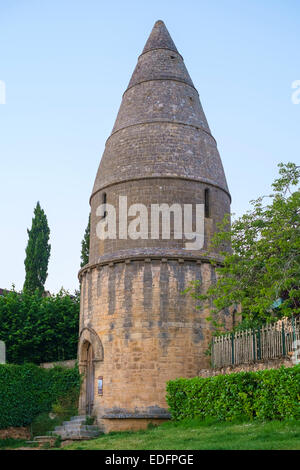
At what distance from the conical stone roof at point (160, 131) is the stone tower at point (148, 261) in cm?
5

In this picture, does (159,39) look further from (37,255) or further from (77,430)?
(77,430)

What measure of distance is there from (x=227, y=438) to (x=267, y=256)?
6235 mm

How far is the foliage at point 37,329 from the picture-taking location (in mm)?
29188

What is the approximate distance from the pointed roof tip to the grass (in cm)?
1823

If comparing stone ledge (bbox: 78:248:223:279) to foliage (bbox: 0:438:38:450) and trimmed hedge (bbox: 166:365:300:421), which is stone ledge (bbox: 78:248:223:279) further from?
foliage (bbox: 0:438:38:450)

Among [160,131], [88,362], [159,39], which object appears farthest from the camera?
[159,39]

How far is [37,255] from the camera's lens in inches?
1511

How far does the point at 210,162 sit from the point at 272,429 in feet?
47.5

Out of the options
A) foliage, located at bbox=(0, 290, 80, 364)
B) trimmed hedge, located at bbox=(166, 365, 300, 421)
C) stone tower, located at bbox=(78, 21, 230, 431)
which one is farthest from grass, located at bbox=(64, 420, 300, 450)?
foliage, located at bbox=(0, 290, 80, 364)

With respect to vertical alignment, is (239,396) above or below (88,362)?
below

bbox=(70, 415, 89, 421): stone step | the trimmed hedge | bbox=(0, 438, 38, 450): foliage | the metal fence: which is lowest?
bbox=(0, 438, 38, 450): foliage

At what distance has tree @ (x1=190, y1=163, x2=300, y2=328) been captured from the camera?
1623 cm

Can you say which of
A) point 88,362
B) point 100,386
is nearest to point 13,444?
point 100,386
